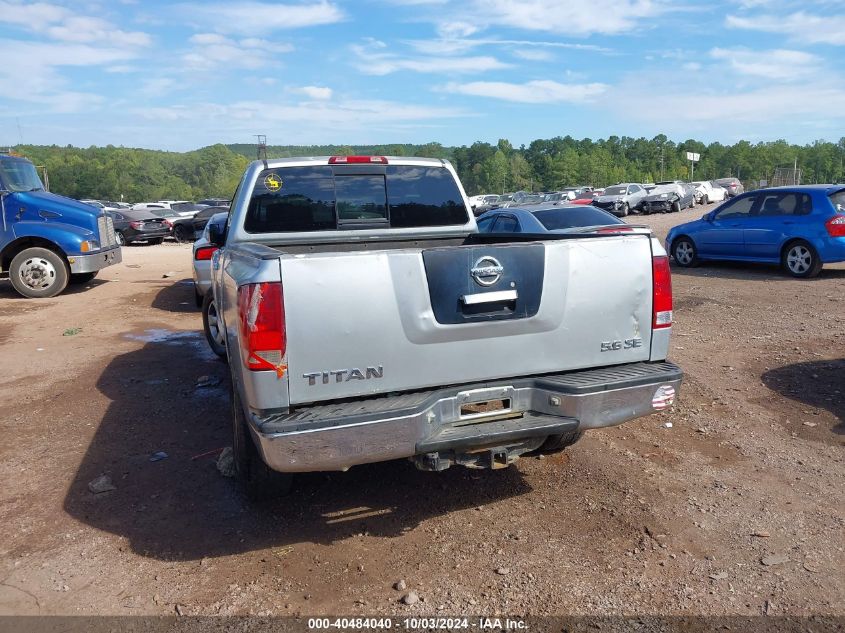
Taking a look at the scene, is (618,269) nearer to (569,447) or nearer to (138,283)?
(569,447)

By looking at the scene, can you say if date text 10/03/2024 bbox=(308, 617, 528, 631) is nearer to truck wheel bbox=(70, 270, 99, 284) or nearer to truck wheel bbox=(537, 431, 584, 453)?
truck wheel bbox=(537, 431, 584, 453)

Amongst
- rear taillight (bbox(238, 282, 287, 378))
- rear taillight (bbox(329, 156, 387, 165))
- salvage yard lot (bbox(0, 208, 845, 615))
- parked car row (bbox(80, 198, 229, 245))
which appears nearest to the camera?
rear taillight (bbox(238, 282, 287, 378))

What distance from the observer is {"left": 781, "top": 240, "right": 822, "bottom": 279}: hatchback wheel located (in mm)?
11875

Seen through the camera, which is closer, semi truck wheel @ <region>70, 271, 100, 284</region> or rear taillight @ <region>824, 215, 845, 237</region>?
rear taillight @ <region>824, 215, 845, 237</region>

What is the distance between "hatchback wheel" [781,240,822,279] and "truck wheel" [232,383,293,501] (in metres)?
11.2

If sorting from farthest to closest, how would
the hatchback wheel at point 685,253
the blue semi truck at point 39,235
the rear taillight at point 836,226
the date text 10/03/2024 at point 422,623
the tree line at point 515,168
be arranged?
the tree line at point 515,168 < the hatchback wheel at point 685,253 < the blue semi truck at point 39,235 < the rear taillight at point 836,226 < the date text 10/03/2024 at point 422,623

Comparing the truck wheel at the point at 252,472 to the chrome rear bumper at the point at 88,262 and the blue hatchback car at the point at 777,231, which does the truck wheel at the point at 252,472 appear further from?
the blue hatchback car at the point at 777,231

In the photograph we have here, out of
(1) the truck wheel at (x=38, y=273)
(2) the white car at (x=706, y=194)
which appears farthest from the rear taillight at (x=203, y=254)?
(2) the white car at (x=706, y=194)

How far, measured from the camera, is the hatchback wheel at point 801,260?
39.0ft

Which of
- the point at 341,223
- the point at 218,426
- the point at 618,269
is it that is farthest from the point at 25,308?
the point at 618,269

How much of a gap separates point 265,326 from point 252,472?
123 cm

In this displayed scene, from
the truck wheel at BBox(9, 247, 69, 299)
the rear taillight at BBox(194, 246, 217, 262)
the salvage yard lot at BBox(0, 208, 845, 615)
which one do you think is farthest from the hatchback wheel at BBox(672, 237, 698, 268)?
the truck wheel at BBox(9, 247, 69, 299)

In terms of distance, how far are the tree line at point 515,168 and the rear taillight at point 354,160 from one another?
366 feet

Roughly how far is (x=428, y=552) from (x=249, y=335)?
4.87 ft
